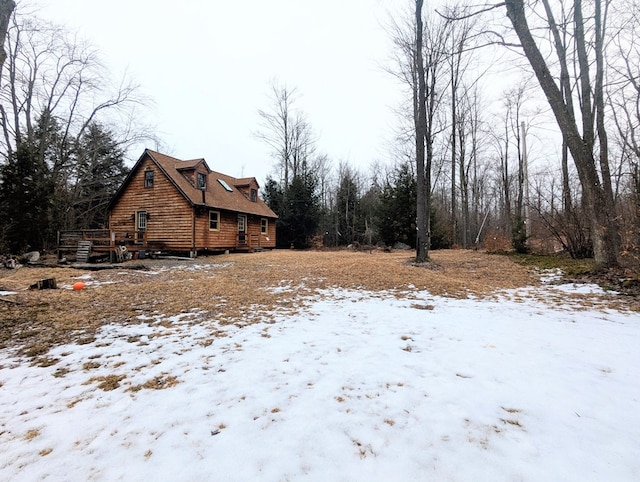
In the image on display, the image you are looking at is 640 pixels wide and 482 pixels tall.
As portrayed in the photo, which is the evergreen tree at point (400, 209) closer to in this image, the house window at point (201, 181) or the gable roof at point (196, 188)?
the gable roof at point (196, 188)

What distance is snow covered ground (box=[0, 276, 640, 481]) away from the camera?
1552 mm

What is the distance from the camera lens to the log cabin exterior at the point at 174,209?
16.1 metres

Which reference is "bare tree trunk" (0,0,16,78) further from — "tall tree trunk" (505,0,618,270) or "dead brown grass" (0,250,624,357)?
"tall tree trunk" (505,0,618,270)

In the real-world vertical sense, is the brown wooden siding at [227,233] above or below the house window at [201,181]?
below

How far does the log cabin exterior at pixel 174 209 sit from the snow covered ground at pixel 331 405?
1345 centimetres

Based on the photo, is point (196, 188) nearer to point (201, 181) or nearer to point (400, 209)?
point (201, 181)

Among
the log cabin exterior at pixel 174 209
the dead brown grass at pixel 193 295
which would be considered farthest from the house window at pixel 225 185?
the dead brown grass at pixel 193 295

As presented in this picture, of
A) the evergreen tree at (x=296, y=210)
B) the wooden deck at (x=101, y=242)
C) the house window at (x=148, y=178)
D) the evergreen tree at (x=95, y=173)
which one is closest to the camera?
the wooden deck at (x=101, y=242)

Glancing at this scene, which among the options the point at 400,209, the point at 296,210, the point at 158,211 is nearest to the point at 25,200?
the point at 158,211

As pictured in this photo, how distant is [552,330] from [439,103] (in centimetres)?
1656

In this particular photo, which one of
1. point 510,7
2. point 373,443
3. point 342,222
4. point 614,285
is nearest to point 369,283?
point 614,285

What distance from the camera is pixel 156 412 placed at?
2.06m

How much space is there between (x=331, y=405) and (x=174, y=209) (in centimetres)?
1675

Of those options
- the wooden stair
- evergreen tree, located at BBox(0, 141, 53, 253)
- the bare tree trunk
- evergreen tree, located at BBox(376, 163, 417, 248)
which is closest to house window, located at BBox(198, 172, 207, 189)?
the wooden stair
